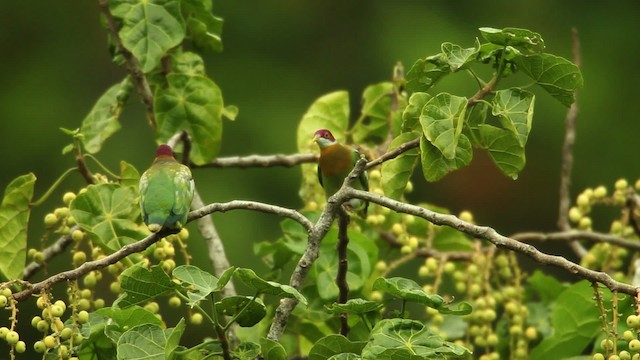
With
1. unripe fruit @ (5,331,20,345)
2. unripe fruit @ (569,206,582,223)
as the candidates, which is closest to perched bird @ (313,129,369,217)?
unripe fruit @ (569,206,582,223)

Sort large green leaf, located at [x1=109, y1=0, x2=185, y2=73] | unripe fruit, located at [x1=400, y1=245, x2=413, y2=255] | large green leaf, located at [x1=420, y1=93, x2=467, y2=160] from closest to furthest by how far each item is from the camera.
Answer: large green leaf, located at [x1=420, y1=93, x2=467, y2=160], large green leaf, located at [x1=109, y1=0, x2=185, y2=73], unripe fruit, located at [x1=400, y1=245, x2=413, y2=255]

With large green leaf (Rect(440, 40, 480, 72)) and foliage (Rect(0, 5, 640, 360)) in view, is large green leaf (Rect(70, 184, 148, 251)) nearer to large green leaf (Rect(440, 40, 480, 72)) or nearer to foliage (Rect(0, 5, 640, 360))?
foliage (Rect(0, 5, 640, 360))

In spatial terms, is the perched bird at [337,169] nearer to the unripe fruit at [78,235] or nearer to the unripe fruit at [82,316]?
the unripe fruit at [78,235]

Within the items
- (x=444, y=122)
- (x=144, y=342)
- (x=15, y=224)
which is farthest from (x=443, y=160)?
(x=15, y=224)

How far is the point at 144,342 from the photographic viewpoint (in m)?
2.05

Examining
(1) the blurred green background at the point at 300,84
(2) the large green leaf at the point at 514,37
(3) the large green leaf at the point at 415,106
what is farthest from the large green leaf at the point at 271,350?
(1) the blurred green background at the point at 300,84

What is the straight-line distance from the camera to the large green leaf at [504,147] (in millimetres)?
2277

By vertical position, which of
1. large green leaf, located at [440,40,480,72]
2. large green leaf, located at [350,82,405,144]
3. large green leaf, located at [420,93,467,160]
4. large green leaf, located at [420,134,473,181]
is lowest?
large green leaf, located at [350,82,405,144]

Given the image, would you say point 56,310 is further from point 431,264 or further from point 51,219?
point 431,264

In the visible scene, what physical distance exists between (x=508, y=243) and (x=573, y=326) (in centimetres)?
83

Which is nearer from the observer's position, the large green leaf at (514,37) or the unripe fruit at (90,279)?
the large green leaf at (514,37)

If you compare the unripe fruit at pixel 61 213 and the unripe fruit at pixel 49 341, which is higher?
the unripe fruit at pixel 61 213

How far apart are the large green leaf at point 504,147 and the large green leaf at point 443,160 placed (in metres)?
0.06

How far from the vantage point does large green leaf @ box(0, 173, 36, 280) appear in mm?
2568
